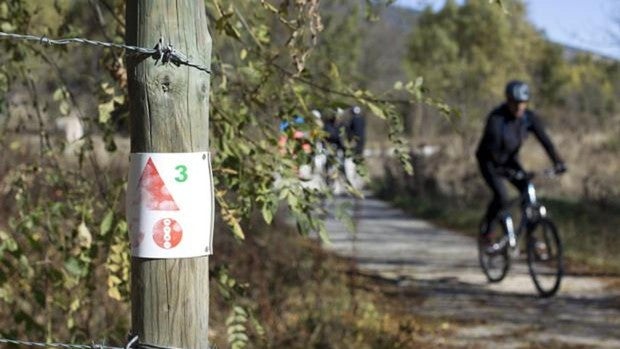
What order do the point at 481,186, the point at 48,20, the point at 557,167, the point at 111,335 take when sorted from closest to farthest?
the point at 111,335, the point at 48,20, the point at 557,167, the point at 481,186

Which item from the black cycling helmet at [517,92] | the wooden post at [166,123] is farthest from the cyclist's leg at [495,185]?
the wooden post at [166,123]

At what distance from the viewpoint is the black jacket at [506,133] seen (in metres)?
9.34

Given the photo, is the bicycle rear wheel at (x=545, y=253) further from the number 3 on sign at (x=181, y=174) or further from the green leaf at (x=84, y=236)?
the number 3 on sign at (x=181, y=174)

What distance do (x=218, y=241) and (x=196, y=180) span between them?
6.55 m

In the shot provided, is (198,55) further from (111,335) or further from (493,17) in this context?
(493,17)

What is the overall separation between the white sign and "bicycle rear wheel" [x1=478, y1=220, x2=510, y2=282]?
7.23 metres

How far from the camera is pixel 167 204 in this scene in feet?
9.11

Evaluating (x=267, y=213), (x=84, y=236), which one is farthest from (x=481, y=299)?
(x=267, y=213)

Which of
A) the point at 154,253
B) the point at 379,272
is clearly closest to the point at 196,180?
the point at 154,253

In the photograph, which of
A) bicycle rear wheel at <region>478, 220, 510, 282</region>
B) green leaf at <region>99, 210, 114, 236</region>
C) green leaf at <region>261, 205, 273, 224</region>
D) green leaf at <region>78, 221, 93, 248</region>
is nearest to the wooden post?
green leaf at <region>261, 205, 273, 224</region>

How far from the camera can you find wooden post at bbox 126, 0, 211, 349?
2791 millimetres

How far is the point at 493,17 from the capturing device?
34312 mm

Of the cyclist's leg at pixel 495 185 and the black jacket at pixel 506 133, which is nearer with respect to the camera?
the black jacket at pixel 506 133

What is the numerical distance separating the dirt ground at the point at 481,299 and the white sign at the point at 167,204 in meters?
2.85
